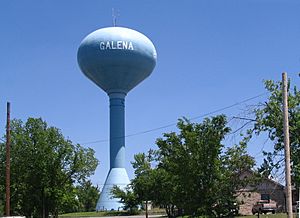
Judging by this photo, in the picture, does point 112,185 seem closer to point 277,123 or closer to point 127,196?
point 127,196

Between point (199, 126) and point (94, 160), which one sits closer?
point (199, 126)

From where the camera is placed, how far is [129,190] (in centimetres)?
7150

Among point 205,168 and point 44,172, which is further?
point 44,172

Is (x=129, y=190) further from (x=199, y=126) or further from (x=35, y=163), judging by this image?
(x=199, y=126)

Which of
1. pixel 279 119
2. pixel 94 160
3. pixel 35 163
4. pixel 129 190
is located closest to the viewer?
pixel 279 119

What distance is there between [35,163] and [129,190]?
2881cm

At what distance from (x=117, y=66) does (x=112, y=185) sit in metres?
17.3

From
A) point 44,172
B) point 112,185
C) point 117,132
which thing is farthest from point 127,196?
point 44,172

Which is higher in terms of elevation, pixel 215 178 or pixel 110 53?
pixel 110 53

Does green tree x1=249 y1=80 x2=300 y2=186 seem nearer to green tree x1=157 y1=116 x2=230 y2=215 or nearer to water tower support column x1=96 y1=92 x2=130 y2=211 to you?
green tree x1=157 y1=116 x2=230 y2=215

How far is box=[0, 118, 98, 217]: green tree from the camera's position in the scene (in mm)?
43906

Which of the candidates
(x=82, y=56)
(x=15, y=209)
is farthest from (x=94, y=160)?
(x=82, y=56)

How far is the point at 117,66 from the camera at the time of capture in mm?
73125

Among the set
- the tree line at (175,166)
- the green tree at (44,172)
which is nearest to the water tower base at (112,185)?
the tree line at (175,166)
